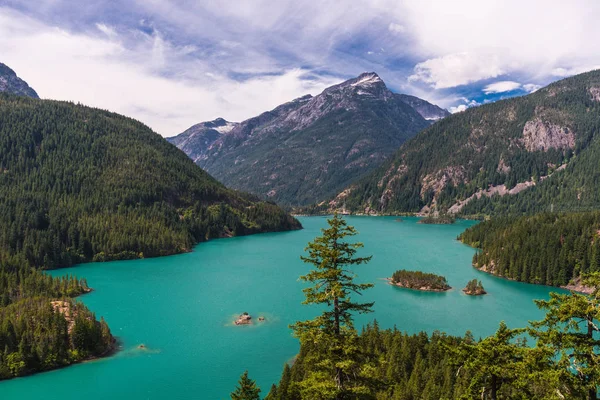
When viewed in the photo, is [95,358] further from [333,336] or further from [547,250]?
[547,250]

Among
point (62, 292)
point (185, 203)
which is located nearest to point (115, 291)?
point (62, 292)

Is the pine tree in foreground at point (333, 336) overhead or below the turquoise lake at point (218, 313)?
overhead

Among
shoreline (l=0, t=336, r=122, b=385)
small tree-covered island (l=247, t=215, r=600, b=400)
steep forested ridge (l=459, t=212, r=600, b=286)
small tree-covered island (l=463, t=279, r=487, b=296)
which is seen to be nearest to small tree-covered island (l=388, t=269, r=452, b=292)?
small tree-covered island (l=463, t=279, r=487, b=296)

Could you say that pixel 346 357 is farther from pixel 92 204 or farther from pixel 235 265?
pixel 92 204

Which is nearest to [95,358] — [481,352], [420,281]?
[481,352]

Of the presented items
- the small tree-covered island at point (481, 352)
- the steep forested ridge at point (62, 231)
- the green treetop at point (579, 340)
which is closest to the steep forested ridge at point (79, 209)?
the steep forested ridge at point (62, 231)

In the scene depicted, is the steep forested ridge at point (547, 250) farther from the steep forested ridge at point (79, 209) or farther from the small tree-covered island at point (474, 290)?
the steep forested ridge at point (79, 209)
